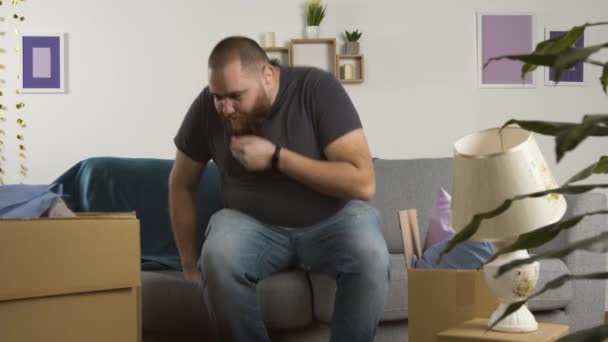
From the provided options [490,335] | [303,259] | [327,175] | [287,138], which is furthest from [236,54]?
[490,335]

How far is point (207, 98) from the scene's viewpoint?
262 centimetres

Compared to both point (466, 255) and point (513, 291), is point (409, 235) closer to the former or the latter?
point (466, 255)

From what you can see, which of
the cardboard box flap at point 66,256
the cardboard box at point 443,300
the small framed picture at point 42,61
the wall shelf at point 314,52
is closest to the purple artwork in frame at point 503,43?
the wall shelf at point 314,52

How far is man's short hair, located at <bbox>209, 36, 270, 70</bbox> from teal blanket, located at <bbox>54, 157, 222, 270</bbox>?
80 centimetres

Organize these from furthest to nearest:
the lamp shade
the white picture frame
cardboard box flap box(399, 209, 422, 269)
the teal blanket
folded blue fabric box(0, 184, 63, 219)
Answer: the white picture frame < the teal blanket < folded blue fabric box(0, 184, 63, 219) < cardboard box flap box(399, 209, 422, 269) < the lamp shade

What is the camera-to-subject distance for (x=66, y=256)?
6.21 ft

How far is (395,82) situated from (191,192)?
2.24 m

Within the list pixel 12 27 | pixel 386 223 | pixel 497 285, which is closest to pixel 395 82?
pixel 386 223

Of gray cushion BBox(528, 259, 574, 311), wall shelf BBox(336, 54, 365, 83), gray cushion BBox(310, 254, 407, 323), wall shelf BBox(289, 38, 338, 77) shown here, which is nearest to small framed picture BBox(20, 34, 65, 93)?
wall shelf BBox(289, 38, 338, 77)

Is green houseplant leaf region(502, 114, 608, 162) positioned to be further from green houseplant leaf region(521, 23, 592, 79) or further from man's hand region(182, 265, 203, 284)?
man's hand region(182, 265, 203, 284)

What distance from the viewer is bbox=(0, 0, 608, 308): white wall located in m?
4.46

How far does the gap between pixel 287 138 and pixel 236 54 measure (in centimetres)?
29

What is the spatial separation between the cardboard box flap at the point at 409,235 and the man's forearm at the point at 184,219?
68cm

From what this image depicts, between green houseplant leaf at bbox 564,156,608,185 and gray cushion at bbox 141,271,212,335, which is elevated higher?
green houseplant leaf at bbox 564,156,608,185
